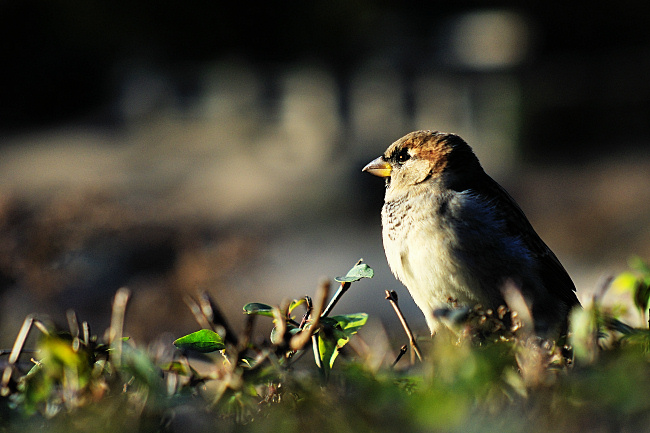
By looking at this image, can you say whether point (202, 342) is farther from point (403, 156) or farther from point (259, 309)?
point (403, 156)

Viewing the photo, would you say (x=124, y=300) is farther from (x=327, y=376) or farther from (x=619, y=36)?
(x=619, y=36)

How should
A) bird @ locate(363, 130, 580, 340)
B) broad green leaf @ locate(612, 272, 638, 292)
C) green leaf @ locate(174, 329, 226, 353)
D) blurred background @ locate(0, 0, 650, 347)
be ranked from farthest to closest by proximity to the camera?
blurred background @ locate(0, 0, 650, 347), bird @ locate(363, 130, 580, 340), broad green leaf @ locate(612, 272, 638, 292), green leaf @ locate(174, 329, 226, 353)

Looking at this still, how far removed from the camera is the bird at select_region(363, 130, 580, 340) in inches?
78.7

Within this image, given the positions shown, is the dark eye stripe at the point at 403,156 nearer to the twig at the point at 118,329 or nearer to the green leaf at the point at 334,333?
the green leaf at the point at 334,333

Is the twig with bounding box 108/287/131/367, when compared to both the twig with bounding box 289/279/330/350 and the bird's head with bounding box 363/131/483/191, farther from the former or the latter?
the bird's head with bounding box 363/131/483/191

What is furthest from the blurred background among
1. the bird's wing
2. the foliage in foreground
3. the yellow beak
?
the foliage in foreground

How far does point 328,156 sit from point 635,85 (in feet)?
12.7

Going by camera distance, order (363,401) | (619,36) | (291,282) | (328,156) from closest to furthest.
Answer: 1. (363,401)
2. (291,282)
3. (328,156)
4. (619,36)

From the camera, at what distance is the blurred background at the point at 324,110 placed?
715 cm

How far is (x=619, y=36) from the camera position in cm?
970

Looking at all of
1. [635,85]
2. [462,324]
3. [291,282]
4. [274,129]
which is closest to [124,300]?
[462,324]

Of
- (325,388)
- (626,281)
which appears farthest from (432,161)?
(325,388)

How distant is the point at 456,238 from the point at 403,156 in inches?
15.9

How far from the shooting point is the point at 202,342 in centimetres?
101
